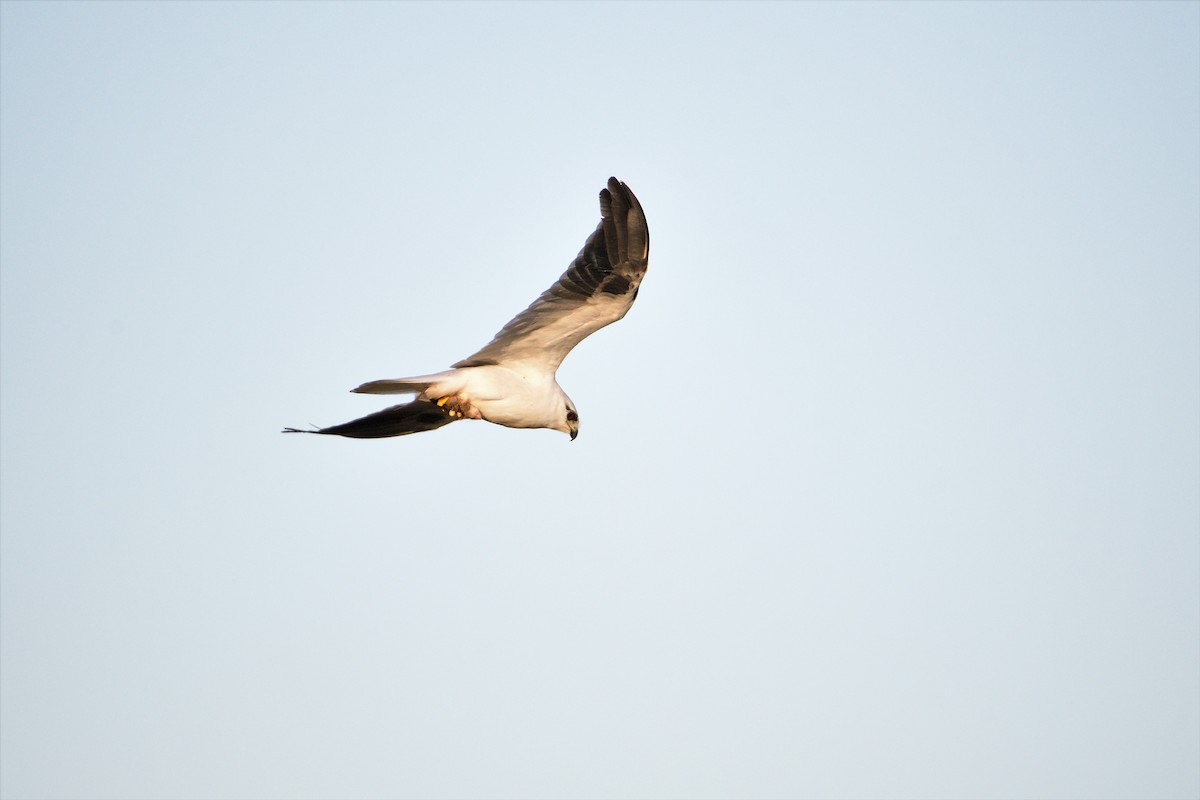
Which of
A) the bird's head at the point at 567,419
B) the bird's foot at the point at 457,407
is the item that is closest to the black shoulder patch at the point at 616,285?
the bird's head at the point at 567,419

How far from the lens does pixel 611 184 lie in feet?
52.4

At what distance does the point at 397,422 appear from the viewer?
18.0 m

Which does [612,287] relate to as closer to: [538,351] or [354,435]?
[538,351]

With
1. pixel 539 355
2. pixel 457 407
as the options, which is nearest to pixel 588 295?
pixel 539 355

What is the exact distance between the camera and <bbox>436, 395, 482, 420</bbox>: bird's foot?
56.7 feet

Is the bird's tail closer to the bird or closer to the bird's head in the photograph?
the bird

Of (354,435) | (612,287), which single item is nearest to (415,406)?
(354,435)

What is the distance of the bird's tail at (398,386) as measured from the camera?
52.5 feet

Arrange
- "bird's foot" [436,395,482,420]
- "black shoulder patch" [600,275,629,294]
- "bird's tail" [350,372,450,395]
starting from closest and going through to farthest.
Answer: "bird's tail" [350,372,450,395] < "black shoulder patch" [600,275,629,294] < "bird's foot" [436,395,482,420]

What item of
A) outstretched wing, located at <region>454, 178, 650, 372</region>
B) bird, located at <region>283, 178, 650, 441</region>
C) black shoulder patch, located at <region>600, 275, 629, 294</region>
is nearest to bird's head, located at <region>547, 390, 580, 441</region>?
bird, located at <region>283, 178, 650, 441</region>

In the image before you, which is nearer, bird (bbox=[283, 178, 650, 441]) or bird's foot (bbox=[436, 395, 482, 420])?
bird (bbox=[283, 178, 650, 441])

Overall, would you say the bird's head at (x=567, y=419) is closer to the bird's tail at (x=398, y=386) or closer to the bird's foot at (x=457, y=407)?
the bird's foot at (x=457, y=407)

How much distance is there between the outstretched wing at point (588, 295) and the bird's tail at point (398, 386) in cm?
98

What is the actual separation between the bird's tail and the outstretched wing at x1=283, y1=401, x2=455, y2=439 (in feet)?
3.28
